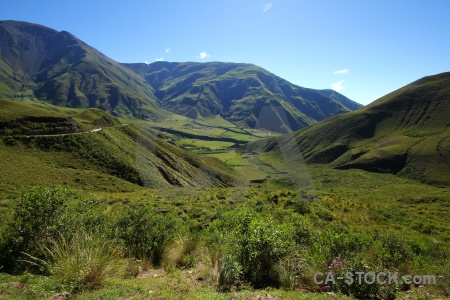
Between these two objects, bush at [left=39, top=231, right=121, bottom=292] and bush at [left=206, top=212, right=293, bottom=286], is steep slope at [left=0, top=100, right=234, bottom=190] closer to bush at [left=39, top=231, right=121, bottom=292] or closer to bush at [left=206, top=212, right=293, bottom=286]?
bush at [left=39, top=231, right=121, bottom=292]

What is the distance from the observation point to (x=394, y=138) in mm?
129375

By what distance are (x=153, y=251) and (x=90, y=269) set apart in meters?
3.05

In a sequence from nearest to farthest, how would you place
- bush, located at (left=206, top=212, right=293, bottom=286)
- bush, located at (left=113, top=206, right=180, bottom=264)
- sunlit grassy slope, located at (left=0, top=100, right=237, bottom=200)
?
bush, located at (left=206, top=212, right=293, bottom=286) → bush, located at (left=113, top=206, right=180, bottom=264) → sunlit grassy slope, located at (left=0, top=100, right=237, bottom=200)

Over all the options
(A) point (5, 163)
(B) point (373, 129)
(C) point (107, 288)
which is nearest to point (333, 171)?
(B) point (373, 129)

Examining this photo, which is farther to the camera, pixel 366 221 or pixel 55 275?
pixel 366 221

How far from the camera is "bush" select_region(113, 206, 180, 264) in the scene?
9.16 metres

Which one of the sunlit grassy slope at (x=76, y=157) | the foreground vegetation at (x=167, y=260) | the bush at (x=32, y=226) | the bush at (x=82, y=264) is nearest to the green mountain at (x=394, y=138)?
the sunlit grassy slope at (x=76, y=157)

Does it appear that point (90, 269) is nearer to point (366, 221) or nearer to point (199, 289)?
point (199, 289)

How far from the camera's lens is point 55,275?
6.59 metres

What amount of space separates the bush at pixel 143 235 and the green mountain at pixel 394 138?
110 meters

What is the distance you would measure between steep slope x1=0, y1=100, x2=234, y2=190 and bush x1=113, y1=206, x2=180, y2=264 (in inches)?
1354

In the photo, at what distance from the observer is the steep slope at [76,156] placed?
151 ft

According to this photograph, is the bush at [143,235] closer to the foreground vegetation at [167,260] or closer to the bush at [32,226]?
the foreground vegetation at [167,260]

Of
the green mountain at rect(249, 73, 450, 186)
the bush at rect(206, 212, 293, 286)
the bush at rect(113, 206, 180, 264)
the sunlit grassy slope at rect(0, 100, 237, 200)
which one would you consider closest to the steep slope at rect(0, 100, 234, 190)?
the sunlit grassy slope at rect(0, 100, 237, 200)
